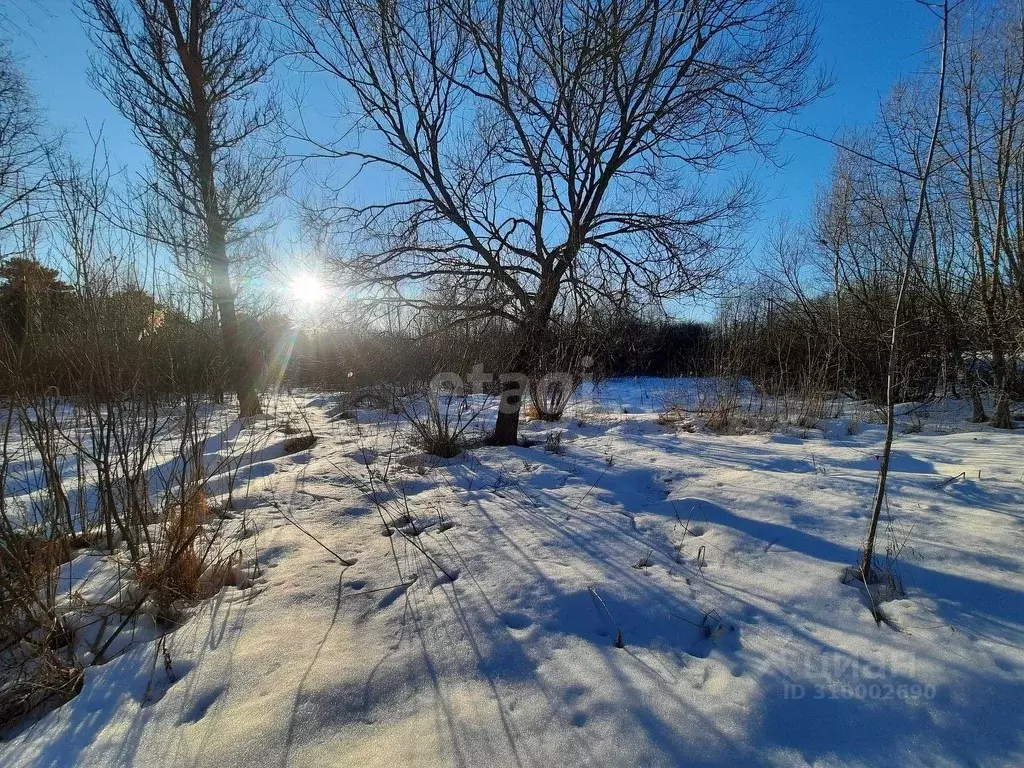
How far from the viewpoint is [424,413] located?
608 centimetres

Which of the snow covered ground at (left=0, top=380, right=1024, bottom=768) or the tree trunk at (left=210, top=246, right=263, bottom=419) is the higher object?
the tree trunk at (left=210, top=246, right=263, bottom=419)

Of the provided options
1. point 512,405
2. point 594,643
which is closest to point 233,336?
point 512,405

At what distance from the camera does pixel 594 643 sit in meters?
1.58

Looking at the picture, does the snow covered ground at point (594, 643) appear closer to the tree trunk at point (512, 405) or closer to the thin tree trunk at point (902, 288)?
the thin tree trunk at point (902, 288)

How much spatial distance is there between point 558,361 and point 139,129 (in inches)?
279

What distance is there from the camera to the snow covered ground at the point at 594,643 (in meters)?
1.19

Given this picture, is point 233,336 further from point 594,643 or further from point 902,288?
point 902,288

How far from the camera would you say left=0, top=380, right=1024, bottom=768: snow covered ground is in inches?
46.7

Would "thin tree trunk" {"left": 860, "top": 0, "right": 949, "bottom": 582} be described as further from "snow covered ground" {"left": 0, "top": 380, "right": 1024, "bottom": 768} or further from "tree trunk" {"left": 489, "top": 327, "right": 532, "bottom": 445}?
"tree trunk" {"left": 489, "top": 327, "right": 532, "bottom": 445}

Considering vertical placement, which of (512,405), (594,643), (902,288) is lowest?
(594,643)

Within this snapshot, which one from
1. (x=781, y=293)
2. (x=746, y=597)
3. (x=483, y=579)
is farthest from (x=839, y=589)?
(x=781, y=293)

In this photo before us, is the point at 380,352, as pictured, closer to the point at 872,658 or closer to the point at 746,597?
the point at 746,597

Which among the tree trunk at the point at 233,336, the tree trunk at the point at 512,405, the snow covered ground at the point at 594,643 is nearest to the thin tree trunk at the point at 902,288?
the snow covered ground at the point at 594,643

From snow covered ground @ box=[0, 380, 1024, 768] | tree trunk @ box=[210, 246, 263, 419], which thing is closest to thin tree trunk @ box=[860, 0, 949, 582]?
snow covered ground @ box=[0, 380, 1024, 768]
